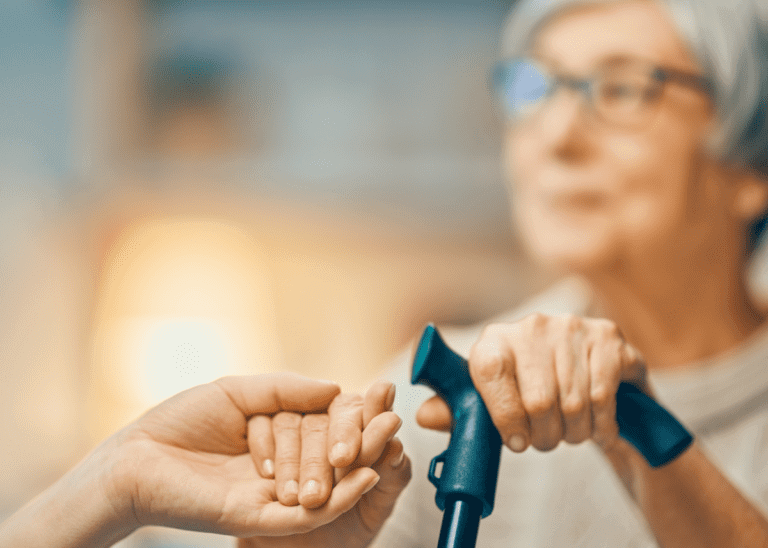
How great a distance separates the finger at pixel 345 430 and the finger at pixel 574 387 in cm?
8

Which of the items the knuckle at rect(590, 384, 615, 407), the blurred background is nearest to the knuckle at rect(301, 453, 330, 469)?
the knuckle at rect(590, 384, 615, 407)

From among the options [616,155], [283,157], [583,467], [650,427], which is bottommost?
[583,467]

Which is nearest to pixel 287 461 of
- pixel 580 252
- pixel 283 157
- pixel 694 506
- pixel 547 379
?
pixel 547 379

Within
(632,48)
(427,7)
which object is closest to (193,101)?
(427,7)

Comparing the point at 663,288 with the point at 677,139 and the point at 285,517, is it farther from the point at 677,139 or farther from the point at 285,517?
the point at 285,517

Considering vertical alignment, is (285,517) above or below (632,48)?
below

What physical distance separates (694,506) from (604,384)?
128 millimetres

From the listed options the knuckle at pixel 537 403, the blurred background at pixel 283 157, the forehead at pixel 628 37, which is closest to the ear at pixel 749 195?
the forehead at pixel 628 37

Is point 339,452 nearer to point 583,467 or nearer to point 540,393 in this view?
point 540,393

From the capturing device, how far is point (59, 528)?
23cm

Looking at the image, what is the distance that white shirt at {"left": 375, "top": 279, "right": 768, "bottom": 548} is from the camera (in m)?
0.31

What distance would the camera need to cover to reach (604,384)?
0.25 meters

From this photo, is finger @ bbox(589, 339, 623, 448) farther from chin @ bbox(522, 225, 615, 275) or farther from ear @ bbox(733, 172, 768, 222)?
ear @ bbox(733, 172, 768, 222)

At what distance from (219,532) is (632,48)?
1.62ft
